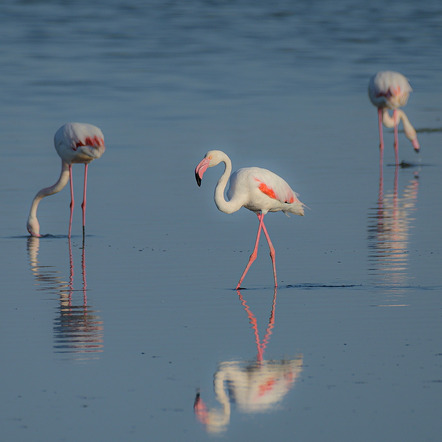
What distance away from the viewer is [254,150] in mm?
14945

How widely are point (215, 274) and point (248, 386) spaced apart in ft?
9.31

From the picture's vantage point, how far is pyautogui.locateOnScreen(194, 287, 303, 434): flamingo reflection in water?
18.4 feet

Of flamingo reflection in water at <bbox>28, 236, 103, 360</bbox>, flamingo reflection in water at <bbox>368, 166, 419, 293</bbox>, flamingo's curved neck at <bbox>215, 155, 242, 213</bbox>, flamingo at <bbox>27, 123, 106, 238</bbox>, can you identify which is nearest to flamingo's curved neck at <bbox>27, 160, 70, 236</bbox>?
flamingo at <bbox>27, 123, 106, 238</bbox>

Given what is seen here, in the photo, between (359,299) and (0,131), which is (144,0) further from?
(359,299)

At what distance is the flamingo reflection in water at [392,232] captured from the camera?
28.4 ft

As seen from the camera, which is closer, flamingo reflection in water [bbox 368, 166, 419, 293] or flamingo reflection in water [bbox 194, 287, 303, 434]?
flamingo reflection in water [bbox 194, 287, 303, 434]

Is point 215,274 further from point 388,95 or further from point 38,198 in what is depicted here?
point 388,95

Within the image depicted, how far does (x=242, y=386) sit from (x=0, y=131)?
448 inches

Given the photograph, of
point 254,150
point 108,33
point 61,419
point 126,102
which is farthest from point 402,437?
point 108,33

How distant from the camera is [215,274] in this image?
8773mm

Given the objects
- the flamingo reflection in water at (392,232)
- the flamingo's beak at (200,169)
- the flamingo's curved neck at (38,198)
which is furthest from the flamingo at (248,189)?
the flamingo's curved neck at (38,198)

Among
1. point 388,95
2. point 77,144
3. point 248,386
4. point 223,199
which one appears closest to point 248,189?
point 223,199

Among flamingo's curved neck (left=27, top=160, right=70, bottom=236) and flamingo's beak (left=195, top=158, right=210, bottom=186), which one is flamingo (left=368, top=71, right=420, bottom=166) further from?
flamingo's beak (left=195, top=158, right=210, bottom=186)

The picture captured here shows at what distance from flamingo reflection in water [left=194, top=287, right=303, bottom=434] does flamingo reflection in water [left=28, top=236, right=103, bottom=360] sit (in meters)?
0.88
